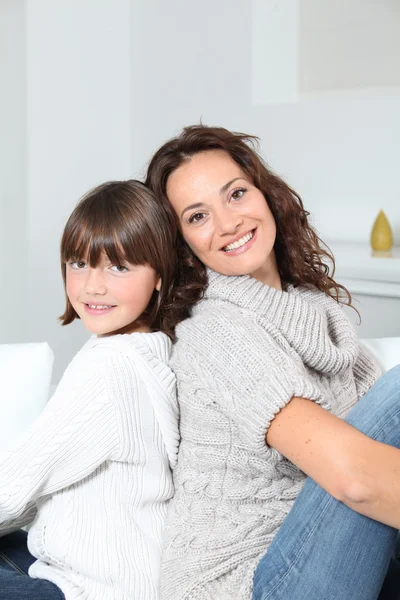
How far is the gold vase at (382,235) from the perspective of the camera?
10.2 feet

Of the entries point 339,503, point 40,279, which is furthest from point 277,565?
point 40,279

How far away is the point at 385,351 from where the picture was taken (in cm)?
172

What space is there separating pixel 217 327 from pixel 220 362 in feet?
0.24

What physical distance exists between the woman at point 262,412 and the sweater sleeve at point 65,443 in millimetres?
151

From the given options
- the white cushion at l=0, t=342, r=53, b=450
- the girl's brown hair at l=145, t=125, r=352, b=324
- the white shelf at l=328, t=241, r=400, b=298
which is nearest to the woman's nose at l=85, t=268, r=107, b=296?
the girl's brown hair at l=145, t=125, r=352, b=324

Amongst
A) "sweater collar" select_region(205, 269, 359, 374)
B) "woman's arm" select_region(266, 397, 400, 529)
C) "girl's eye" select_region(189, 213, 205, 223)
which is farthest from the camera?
"girl's eye" select_region(189, 213, 205, 223)

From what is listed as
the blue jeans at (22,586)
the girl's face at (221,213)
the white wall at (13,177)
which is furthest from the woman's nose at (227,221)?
the white wall at (13,177)

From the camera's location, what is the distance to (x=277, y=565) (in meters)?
1.20

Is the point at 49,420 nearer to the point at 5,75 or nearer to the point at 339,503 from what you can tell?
the point at 339,503

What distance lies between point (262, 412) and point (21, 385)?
537 mm

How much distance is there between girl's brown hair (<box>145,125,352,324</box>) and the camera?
1486mm

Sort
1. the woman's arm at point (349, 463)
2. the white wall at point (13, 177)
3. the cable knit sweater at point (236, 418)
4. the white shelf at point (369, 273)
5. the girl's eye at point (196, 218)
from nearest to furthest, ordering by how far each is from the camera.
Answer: the woman's arm at point (349, 463) → the cable knit sweater at point (236, 418) → the girl's eye at point (196, 218) → the white shelf at point (369, 273) → the white wall at point (13, 177)

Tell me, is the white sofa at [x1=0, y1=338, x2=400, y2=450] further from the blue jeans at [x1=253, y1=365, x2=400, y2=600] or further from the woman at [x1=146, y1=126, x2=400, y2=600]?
the blue jeans at [x1=253, y1=365, x2=400, y2=600]

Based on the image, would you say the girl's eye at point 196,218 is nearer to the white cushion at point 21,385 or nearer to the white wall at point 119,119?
the white cushion at point 21,385
